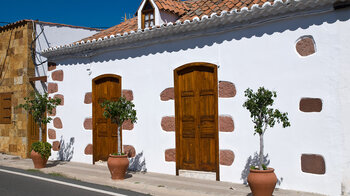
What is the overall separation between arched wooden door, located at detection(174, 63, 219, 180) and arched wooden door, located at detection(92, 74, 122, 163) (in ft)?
7.31

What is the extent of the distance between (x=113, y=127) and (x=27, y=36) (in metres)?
4.96

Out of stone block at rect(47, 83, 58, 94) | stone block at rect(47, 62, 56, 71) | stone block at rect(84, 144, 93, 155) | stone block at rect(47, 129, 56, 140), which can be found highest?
stone block at rect(47, 62, 56, 71)

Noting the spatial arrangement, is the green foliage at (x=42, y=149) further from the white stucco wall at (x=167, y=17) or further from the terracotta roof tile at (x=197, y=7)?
the terracotta roof tile at (x=197, y=7)

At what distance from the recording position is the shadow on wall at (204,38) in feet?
20.5

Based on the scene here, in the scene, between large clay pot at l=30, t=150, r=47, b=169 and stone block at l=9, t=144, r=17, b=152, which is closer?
large clay pot at l=30, t=150, r=47, b=169

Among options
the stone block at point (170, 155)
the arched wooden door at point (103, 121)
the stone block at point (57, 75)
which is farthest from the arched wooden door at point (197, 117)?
the stone block at point (57, 75)

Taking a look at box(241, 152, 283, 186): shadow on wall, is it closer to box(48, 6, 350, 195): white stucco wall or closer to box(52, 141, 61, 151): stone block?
box(48, 6, 350, 195): white stucco wall

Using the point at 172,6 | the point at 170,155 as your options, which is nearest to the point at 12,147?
the point at 170,155

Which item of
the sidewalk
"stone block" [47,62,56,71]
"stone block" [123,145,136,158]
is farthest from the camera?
"stone block" [47,62,56,71]

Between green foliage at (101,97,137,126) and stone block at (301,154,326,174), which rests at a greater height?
green foliage at (101,97,137,126)

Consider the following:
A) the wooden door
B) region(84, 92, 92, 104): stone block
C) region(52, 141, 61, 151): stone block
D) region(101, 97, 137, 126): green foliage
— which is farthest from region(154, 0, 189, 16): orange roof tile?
the wooden door

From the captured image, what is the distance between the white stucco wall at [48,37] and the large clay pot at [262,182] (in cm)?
872

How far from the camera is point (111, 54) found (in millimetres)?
9523

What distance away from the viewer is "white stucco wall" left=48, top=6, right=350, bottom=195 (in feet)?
19.5
